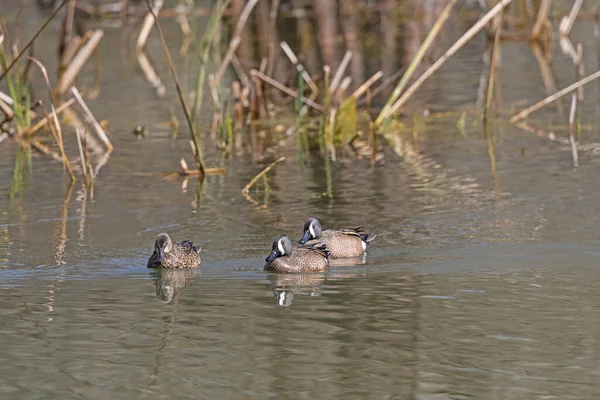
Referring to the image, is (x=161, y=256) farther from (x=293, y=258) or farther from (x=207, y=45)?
(x=207, y=45)

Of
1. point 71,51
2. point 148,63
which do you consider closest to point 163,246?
point 71,51

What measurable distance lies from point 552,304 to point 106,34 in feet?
65.6

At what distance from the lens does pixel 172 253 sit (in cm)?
884

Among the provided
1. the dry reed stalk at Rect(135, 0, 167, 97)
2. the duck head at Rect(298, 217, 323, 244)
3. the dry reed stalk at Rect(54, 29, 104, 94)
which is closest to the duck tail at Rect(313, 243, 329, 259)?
the duck head at Rect(298, 217, 323, 244)

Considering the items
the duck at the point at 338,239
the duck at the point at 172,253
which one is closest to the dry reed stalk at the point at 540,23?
the duck at the point at 338,239

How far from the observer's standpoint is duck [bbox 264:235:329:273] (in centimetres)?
885

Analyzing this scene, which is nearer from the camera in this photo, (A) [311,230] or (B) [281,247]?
(B) [281,247]

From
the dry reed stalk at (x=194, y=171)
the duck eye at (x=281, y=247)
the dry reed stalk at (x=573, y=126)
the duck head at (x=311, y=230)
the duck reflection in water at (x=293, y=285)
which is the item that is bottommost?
the duck reflection in water at (x=293, y=285)

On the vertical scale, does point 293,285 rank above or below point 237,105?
below

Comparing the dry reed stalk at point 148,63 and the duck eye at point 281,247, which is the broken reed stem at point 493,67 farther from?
the dry reed stalk at point 148,63

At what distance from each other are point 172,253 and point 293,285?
101 cm

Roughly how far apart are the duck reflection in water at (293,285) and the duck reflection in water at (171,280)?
0.61m

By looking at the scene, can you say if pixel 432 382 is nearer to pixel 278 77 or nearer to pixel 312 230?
pixel 312 230

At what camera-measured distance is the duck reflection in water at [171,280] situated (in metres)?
8.15
